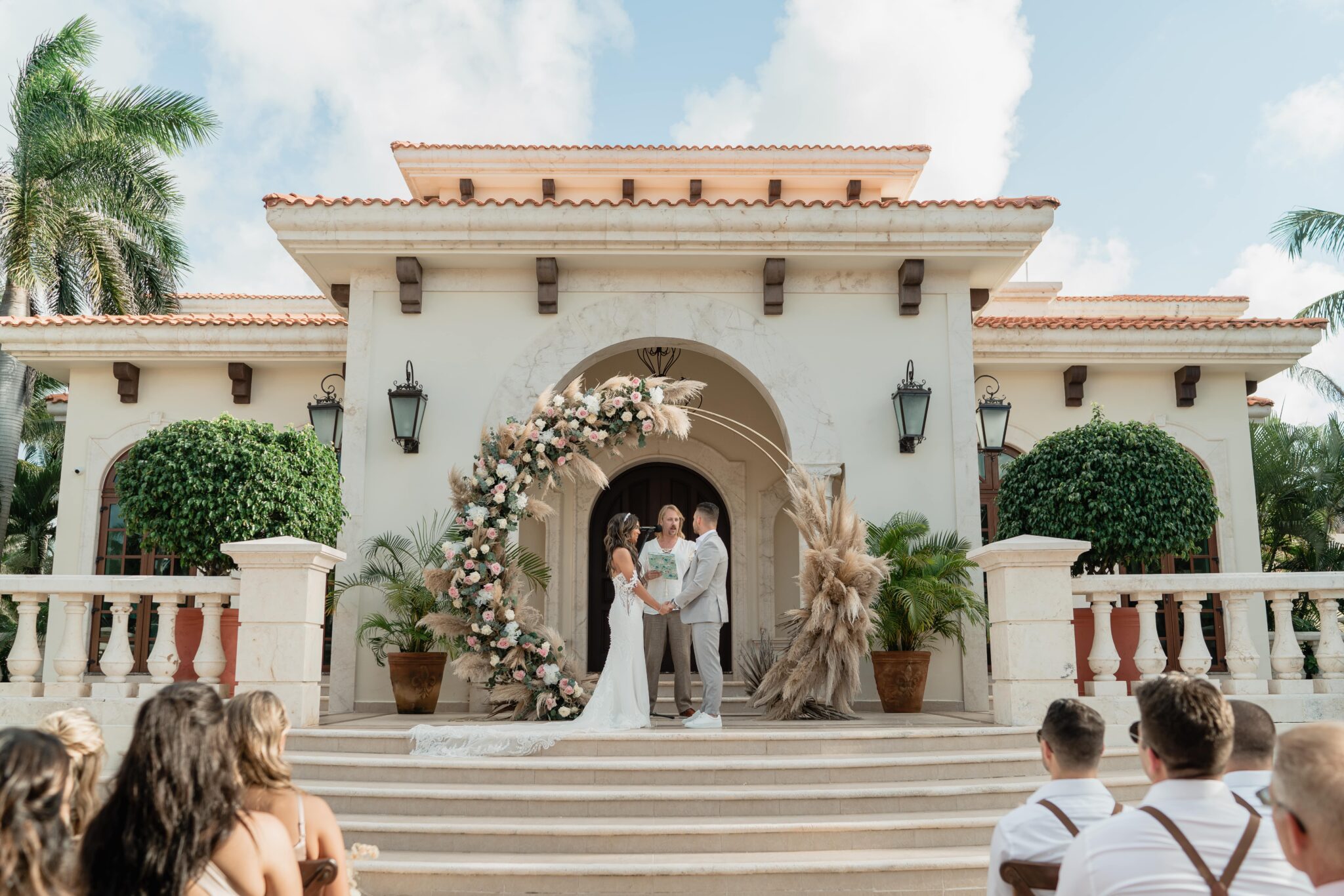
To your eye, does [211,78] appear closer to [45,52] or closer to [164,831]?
[45,52]

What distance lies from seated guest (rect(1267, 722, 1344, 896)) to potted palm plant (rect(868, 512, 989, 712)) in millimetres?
6643

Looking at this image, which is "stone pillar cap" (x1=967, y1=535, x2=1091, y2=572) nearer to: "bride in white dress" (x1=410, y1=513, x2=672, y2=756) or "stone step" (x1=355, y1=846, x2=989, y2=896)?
"stone step" (x1=355, y1=846, x2=989, y2=896)

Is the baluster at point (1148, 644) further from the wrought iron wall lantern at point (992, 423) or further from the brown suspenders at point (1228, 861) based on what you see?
the brown suspenders at point (1228, 861)

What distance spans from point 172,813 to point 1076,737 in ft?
8.67

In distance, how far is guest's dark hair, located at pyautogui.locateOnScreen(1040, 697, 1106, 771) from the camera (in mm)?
3266

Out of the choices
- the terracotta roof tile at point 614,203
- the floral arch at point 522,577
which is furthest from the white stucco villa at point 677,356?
the floral arch at point 522,577

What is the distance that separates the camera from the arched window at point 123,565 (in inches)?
463

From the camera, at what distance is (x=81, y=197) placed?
15.9 meters

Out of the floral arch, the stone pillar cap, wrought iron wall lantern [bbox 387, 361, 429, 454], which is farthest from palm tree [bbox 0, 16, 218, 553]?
the stone pillar cap

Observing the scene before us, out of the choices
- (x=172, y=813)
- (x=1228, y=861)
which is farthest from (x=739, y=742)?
(x=172, y=813)

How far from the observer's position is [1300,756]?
2.03m

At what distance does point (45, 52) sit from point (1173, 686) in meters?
19.1

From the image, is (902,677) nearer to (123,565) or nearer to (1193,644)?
(1193,644)

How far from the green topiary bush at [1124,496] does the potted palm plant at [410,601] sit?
4.65m
